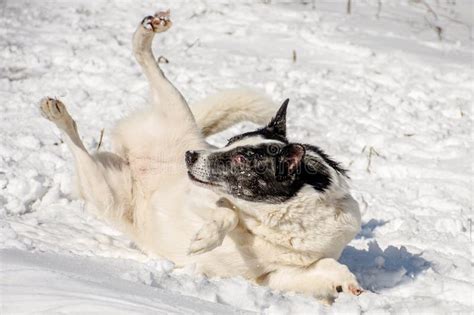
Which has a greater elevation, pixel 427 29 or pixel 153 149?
pixel 153 149

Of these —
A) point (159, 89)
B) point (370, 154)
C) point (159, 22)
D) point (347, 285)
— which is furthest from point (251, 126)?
point (347, 285)

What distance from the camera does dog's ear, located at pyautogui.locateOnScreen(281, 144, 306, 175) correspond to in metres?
4.18

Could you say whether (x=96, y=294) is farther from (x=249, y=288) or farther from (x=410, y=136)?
(x=410, y=136)

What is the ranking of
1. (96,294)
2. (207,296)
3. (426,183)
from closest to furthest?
(96,294)
(207,296)
(426,183)

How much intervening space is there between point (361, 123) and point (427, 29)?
10.1 feet

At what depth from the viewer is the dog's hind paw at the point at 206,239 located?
395cm

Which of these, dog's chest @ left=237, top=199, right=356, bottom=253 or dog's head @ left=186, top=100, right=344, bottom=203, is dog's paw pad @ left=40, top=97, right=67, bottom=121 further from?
dog's chest @ left=237, top=199, right=356, bottom=253

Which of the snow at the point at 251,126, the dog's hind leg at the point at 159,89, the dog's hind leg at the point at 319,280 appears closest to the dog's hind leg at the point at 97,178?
the snow at the point at 251,126

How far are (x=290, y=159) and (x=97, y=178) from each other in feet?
3.91

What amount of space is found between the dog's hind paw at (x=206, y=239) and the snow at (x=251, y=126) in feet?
0.53

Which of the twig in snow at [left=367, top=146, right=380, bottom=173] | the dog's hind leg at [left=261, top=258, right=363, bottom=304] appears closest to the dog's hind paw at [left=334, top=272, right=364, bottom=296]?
the dog's hind leg at [left=261, top=258, right=363, bottom=304]

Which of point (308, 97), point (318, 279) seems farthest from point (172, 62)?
point (318, 279)

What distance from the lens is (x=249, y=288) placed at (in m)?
3.72

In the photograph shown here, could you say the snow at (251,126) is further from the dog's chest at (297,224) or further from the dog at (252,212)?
the dog's chest at (297,224)
